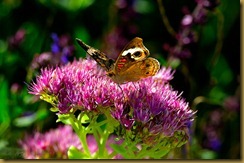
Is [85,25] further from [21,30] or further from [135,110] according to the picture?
[135,110]

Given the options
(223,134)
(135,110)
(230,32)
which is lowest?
(223,134)

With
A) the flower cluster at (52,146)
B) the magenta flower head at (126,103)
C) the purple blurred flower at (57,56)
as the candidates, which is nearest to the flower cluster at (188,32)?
the purple blurred flower at (57,56)

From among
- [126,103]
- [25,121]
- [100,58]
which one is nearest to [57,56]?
[25,121]

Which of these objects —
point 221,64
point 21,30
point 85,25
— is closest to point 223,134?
point 221,64

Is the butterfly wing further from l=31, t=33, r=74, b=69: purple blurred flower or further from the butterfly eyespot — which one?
l=31, t=33, r=74, b=69: purple blurred flower

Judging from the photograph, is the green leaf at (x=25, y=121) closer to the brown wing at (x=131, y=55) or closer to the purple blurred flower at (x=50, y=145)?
the purple blurred flower at (x=50, y=145)
